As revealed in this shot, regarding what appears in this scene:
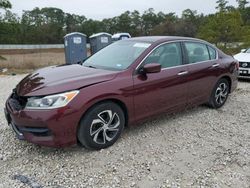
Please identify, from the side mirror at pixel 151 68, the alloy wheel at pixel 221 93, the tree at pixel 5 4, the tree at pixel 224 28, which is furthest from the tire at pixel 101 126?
the tree at pixel 224 28

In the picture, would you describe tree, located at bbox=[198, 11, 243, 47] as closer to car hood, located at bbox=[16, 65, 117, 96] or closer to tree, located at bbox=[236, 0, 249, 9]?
car hood, located at bbox=[16, 65, 117, 96]

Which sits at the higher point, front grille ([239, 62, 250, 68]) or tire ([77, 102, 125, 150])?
front grille ([239, 62, 250, 68])

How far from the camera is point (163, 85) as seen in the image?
4.26 meters

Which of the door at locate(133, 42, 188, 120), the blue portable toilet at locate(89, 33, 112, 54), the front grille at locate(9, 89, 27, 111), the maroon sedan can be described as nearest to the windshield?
the maroon sedan

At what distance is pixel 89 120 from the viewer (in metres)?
3.50

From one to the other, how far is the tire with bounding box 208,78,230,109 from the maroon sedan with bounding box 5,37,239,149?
0.11m

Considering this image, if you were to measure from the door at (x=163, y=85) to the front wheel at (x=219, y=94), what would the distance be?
0.95 meters

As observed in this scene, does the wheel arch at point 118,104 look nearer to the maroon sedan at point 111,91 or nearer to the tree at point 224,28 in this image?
the maroon sedan at point 111,91

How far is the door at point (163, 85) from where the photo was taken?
13.2ft

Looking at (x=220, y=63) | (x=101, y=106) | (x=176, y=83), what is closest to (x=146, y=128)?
(x=176, y=83)

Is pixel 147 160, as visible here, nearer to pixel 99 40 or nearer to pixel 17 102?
pixel 17 102

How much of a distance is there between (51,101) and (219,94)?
11.4 ft

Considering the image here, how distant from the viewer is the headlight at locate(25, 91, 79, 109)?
130 inches

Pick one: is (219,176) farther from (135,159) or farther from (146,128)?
(146,128)
